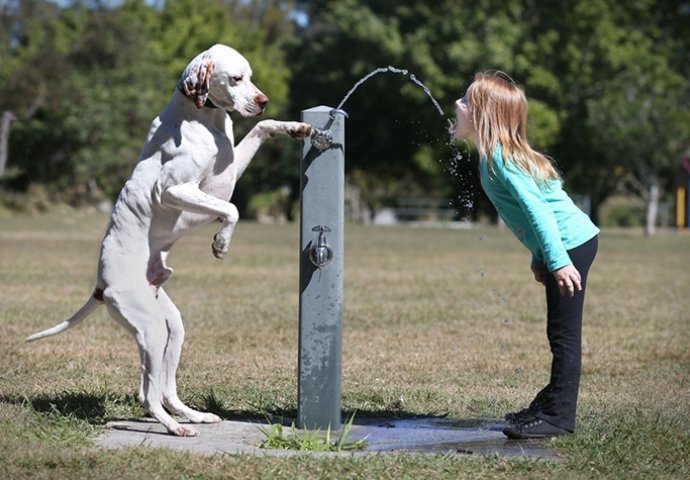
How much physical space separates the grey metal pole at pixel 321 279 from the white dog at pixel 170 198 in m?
0.19

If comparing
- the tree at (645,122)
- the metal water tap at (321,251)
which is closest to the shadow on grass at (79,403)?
the metal water tap at (321,251)

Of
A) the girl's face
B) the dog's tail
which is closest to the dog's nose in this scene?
the girl's face

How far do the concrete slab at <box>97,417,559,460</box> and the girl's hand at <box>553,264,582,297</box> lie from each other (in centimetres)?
81

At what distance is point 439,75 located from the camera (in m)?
46.9

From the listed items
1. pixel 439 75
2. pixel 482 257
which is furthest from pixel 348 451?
pixel 439 75

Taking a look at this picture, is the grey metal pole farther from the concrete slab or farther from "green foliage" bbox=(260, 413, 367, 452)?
the concrete slab

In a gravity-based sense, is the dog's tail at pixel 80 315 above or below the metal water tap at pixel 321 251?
below

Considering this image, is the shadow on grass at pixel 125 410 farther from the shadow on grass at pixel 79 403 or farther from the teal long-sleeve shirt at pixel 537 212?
the teal long-sleeve shirt at pixel 537 212

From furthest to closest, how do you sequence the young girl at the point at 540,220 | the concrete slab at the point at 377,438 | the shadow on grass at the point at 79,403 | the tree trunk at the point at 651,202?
the tree trunk at the point at 651,202, the shadow on grass at the point at 79,403, the young girl at the point at 540,220, the concrete slab at the point at 377,438

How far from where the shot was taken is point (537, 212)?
19.8ft

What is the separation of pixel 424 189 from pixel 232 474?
63201 mm

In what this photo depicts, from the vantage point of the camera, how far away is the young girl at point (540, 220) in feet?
19.9

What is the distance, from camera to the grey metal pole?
6230mm

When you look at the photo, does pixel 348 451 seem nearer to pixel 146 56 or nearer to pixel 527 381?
pixel 527 381
